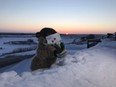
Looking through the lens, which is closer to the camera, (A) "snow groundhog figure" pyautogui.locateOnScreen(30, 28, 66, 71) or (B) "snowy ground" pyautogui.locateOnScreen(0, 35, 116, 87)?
(B) "snowy ground" pyautogui.locateOnScreen(0, 35, 116, 87)

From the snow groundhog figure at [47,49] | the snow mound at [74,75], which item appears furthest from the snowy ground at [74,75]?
the snow groundhog figure at [47,49]

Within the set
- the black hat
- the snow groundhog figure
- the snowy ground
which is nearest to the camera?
the snowy ground

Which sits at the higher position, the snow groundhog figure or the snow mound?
the snow groundhog figure

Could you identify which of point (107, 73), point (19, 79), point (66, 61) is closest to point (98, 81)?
point (107, 73)

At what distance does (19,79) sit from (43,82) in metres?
0.48

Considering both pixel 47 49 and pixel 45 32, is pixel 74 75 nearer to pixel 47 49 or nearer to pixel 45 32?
pixel 47 49

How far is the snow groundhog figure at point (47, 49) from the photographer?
22.2 ft

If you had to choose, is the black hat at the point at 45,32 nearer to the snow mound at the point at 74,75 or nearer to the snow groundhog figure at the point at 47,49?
the snow groundhog figure at the point at 47,49

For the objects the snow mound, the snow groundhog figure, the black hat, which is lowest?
the snow mound

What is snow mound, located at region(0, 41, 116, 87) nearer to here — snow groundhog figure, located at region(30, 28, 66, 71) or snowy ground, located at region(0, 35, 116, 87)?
snowy ground, located at region(0, 35, 116, 87)

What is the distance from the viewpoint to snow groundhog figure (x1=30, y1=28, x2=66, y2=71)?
677cm

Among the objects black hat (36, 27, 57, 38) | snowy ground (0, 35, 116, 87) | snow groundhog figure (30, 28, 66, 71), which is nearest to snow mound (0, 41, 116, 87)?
snowy ground (0, 35, 116, 87)

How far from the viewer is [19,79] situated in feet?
16.6

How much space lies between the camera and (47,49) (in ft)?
22.2
